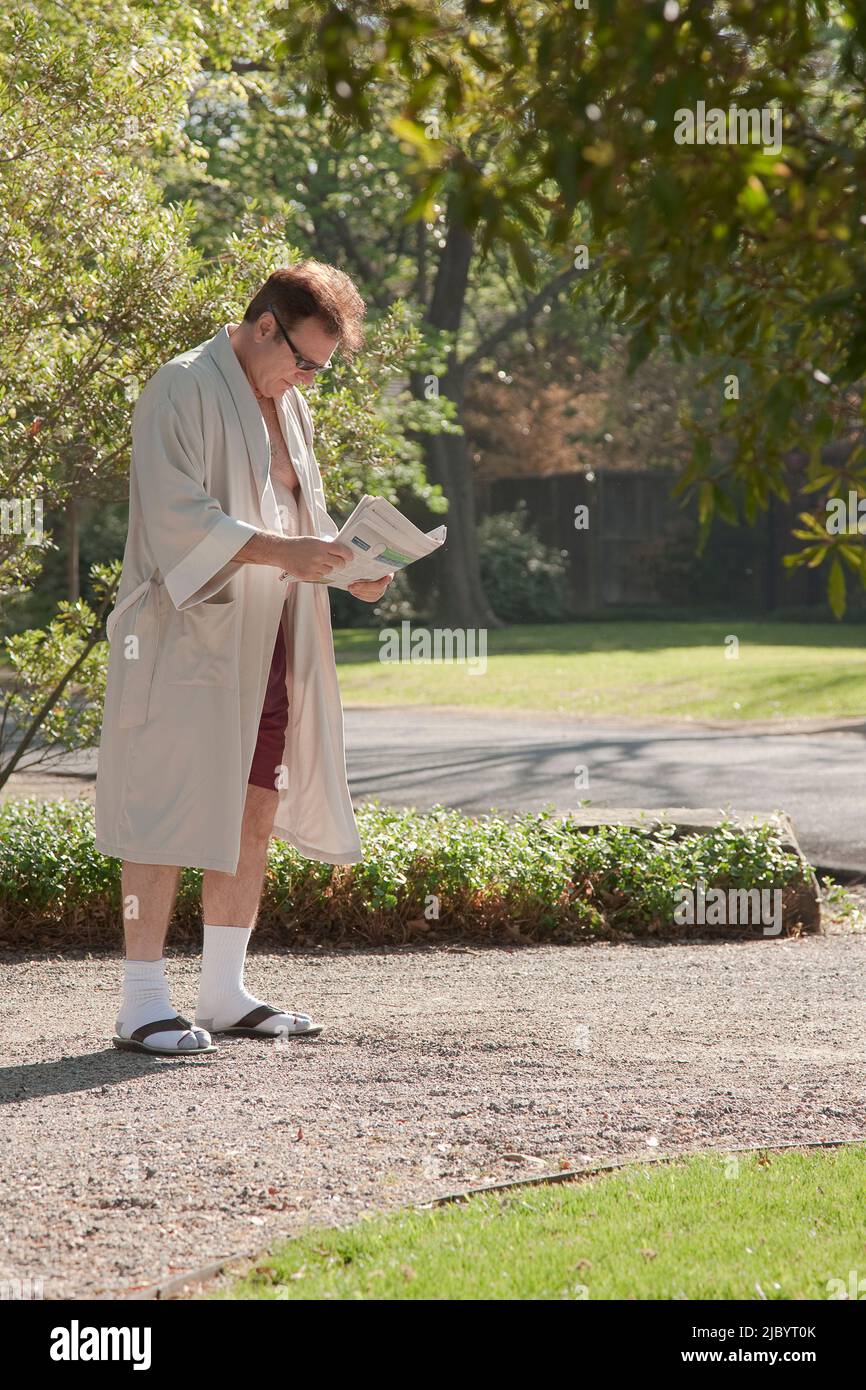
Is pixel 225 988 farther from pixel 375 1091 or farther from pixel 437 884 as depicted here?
pixel 437 884

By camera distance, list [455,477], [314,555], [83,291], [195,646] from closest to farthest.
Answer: [314,555]
[195,646]
[83,291]
[455,477]

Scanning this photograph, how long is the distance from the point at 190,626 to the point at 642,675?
48.7 feet

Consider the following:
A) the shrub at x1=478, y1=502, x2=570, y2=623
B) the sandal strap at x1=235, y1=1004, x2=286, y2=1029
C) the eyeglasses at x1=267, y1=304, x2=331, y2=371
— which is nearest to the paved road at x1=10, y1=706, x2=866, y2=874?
the sandal strap at x1=235, y1=1004, x2=286, y2=1029

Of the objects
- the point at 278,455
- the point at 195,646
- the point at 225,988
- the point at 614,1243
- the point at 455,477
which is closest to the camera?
the point at 614,1243

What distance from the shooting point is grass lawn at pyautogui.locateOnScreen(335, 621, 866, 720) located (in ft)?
53.7

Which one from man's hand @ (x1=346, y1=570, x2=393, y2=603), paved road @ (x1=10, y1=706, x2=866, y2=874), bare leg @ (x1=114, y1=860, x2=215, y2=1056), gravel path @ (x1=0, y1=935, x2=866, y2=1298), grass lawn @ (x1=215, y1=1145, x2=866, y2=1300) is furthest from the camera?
paved road @ (x1=10, y1=706, x2=866, y2=874)

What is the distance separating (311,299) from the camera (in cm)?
461

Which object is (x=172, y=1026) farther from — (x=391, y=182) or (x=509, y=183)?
(x=391, y=182)

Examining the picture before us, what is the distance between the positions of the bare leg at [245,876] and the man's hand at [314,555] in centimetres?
81

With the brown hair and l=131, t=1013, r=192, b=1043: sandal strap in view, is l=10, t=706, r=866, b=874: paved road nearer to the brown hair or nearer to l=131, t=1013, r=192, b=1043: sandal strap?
l=131, t=1013, r=192, b=1043: sandal strap

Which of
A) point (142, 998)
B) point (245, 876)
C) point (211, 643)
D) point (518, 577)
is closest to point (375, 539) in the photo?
point (211, 643)

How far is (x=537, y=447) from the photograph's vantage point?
113ft

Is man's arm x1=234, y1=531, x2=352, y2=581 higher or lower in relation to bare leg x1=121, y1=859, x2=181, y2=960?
higher

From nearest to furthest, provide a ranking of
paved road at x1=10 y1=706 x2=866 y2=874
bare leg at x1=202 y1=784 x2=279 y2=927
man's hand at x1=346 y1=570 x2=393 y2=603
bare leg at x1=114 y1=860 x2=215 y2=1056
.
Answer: bare leg at x1=114 y1=860 x2=215 y2=1056 → man's hand at x1=346 y1=570 x2=393 y2=603 → bare leg at x1=202 y1=784 x2=279 y2=927 → paved road at x1=10 y1=706 x2=866 y2=874
